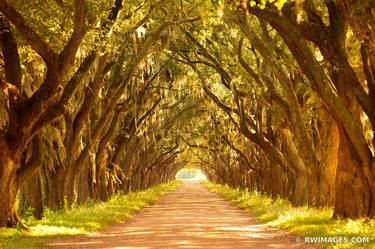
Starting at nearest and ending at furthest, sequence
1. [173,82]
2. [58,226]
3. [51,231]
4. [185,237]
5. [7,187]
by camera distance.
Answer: [185,237], [7,187], [51,231], [58,226], [173,82]

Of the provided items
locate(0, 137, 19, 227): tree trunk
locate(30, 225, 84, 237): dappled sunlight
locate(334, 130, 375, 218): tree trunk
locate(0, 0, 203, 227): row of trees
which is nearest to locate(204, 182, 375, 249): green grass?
locate(334, 130, 375, 218): tree trunk

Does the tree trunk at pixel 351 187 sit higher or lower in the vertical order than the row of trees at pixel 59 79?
lower

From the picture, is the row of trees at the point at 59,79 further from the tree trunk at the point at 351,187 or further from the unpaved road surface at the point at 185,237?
the tree trunk at the point at 351,187

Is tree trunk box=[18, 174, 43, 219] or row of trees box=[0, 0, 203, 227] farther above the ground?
row of trees box=[0, 0, 203, 227]

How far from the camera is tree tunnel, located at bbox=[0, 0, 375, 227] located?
1343 cm

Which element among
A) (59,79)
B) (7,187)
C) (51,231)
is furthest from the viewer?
(51,231)

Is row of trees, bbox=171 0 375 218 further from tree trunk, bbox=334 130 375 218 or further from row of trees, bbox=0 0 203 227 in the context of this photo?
row of trees, bbox=0 0 203 227

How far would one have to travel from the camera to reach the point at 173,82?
30297mm

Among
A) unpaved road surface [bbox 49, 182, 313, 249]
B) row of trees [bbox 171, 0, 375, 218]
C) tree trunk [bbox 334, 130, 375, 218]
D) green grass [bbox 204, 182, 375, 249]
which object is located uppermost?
row of trees [bbox 171, 0, 375, 218]

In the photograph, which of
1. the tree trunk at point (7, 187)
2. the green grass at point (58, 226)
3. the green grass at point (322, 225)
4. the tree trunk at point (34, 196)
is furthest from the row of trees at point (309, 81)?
the tree trunk at point (34, 196)

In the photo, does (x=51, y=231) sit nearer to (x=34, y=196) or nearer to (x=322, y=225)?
(x=34, y=196)

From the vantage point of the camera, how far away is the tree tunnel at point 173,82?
13430mm

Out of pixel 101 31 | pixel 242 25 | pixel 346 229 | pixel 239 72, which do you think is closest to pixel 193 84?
pixel 239 72

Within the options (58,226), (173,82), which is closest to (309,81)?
(58,226)
